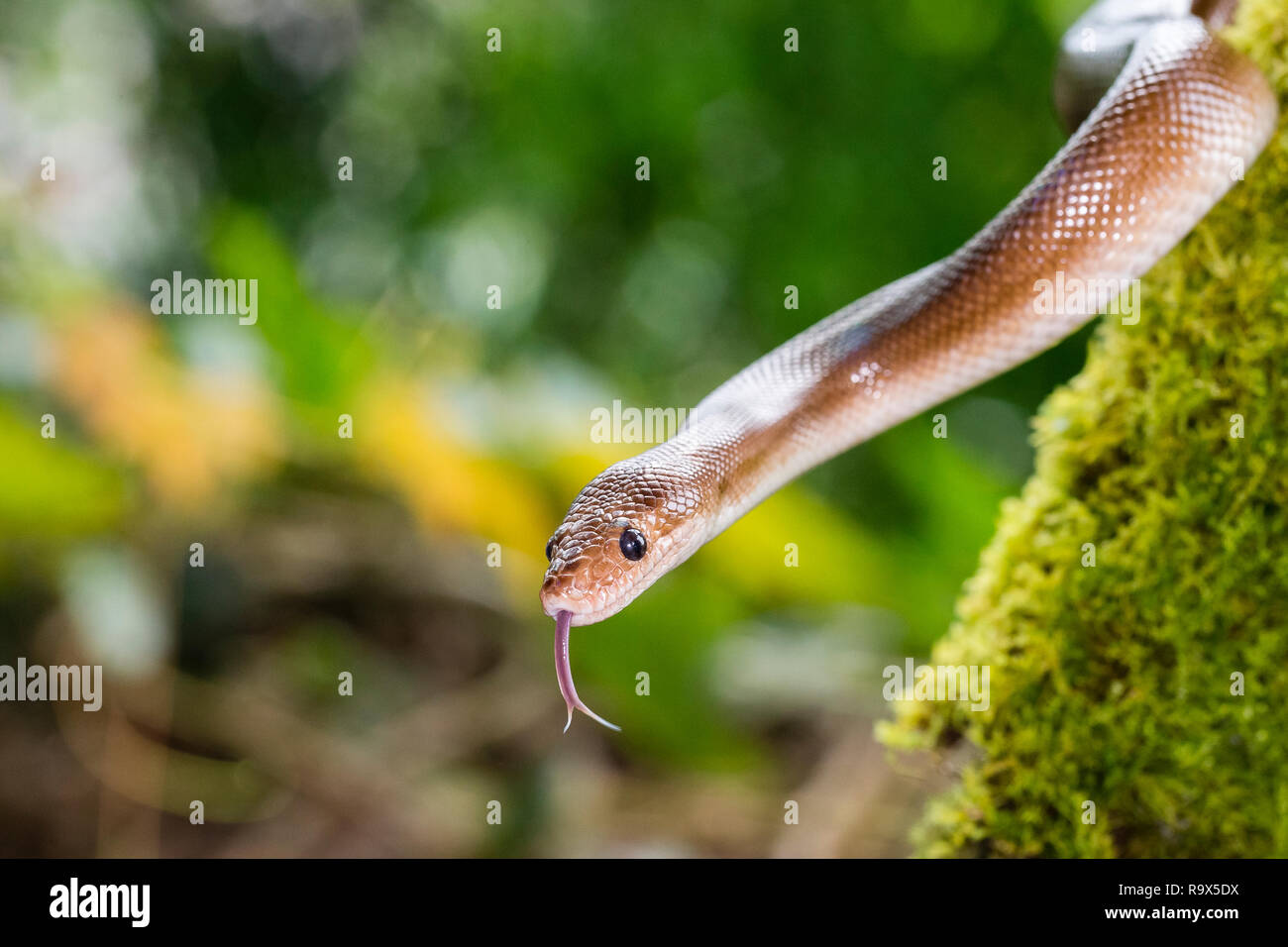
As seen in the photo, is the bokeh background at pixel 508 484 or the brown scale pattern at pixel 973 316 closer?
the brown scale pattern at pixel 973 316

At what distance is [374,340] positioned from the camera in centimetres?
352

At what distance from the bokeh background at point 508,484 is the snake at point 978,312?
52.4 inches

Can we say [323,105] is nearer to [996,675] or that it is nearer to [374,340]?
[374,340]

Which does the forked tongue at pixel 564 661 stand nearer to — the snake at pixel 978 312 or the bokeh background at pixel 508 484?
the snake at pixel 978 312

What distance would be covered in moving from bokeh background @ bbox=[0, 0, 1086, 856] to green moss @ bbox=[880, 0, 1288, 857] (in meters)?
1.45

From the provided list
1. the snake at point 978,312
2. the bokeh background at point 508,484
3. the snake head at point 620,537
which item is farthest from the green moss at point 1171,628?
the bokeh background at point 508,484

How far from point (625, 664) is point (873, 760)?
1.15 meters

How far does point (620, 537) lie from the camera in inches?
58.9

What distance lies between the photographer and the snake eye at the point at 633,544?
1492mm

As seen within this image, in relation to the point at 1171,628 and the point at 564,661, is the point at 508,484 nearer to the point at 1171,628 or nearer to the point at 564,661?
the point at 564,661

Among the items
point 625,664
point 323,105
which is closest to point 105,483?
point 625,664

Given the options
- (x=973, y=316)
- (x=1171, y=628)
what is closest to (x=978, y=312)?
(x=973, y=316)

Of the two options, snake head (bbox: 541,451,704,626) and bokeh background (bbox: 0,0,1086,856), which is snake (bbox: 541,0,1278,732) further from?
bokeh background (bbox: 0,0,1086,856)

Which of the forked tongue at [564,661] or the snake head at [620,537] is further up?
the snake head at [620,537]
